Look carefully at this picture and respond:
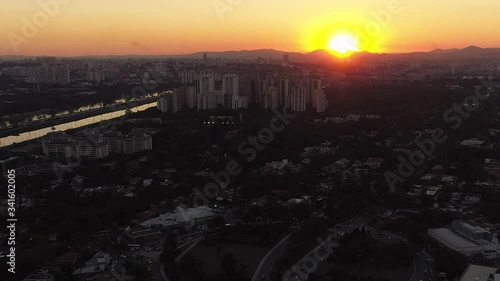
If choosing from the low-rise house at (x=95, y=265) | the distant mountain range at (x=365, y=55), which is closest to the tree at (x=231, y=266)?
the low-rise house at (x=95, y=265)

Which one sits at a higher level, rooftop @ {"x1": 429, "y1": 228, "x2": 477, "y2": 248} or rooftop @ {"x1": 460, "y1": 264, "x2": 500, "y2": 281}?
rooftop @ {"x1": 460, "y1": 264, "x2": 500, "y2": 281}

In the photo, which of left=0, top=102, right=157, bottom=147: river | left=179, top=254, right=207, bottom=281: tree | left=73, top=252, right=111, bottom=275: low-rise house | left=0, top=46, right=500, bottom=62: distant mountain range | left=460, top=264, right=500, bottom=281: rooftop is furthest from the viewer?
left=0, top=46, right=500, bottom=62: distant mountain range

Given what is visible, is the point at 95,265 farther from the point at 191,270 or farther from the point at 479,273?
the point at 479,273

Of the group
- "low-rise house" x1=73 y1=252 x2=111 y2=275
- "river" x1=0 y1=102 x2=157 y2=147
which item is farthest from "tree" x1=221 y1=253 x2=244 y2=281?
"river" x1=0 y1=102 x2=157 y2=147

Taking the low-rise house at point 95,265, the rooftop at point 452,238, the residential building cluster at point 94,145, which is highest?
the residential building cluster at point 94,145

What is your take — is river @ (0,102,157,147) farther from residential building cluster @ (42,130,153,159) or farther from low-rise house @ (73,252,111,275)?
low-rise house @ (73,252,111,275)

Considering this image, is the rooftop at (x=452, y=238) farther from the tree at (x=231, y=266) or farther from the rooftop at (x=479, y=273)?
the tree at (x=231, y=266)

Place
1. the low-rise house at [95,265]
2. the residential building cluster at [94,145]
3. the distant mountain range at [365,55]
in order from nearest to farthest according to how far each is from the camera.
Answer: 1. the low-rise house at [95,265]
2. the residential building cluster at [94,145]
3. the distant mountain range at [365,55]

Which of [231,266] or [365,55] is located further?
[365,55]

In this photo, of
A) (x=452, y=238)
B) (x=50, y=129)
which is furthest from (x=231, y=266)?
(x=50, y=129)

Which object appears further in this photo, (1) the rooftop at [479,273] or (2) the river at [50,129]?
(2) the river at [50,129]

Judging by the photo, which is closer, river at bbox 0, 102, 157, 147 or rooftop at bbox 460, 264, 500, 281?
rooftop at bbox 460, 264, 500, 281

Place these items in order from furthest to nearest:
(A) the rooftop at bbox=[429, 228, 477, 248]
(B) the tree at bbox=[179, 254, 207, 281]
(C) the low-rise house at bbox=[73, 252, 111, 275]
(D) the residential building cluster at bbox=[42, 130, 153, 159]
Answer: (D) the residential building cluster at bbox=[42, 130, 153, 159] → (A) the rooftop at bbox=[429, 228, 477, 248] → (C) the low-rise house at bbox=[73, 252, 111, 275] → (B) the tree at bbox=[179, 254, 207, 281]
